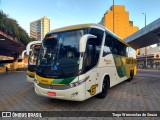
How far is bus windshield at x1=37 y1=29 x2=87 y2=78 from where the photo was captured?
20.5 ft

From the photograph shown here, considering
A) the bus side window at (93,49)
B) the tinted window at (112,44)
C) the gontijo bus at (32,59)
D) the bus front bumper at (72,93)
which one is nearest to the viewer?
the bus front bumper at (72,93)

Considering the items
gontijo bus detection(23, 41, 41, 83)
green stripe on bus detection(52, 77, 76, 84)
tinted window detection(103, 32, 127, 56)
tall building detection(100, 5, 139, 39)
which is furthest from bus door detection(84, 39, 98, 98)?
tall building detection(100, 5, 139, 39)

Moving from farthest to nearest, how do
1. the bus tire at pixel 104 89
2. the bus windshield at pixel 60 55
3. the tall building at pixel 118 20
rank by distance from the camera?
the tall building at pixel 118 20, the bus tire at pixel 104 89, the bus windshield at pixel 60 55

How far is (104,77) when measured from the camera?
8.10 m

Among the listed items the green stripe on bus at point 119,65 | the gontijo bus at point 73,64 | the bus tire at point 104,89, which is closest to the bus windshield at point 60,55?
the gontijo bus at point 73,64

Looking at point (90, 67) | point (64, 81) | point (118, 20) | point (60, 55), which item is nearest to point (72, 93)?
point (64, 81)

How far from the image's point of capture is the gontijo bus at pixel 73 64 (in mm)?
6125

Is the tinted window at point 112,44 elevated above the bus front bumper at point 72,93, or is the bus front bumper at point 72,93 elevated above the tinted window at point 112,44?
the tinted window at point 112,44

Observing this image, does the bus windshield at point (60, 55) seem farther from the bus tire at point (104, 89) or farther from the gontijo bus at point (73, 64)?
the bus tire at point (104, 89)

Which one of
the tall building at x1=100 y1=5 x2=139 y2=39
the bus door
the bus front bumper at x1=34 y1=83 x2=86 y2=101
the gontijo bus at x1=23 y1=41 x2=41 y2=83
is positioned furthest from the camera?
the tall building at x1=100 y1=5 x2=139 y2=39

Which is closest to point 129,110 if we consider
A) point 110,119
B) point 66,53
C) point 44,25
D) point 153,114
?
point 153,114

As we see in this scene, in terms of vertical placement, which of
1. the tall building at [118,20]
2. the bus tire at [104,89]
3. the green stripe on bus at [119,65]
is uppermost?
the tall building at [118,20]

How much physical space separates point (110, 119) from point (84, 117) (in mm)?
798

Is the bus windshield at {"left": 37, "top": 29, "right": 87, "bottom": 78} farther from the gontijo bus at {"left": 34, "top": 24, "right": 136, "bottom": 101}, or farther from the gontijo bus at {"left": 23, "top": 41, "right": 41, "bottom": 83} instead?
the gontijo bus at {"left": 23, "top": 41, "right": 41, "bottom": 83}
